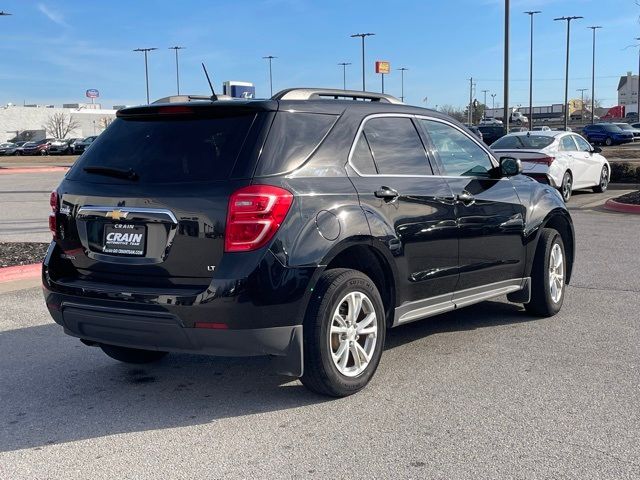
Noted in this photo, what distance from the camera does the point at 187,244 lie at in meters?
4.24

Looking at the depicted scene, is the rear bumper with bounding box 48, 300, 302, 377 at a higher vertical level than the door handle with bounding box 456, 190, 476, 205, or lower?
lower

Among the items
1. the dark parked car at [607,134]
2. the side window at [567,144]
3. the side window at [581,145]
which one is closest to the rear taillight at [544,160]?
the side window at [567,144]

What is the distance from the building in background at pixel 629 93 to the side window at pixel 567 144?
415ft

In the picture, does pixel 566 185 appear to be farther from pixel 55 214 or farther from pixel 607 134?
pixel 607 134

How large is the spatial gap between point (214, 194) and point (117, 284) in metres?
0.85

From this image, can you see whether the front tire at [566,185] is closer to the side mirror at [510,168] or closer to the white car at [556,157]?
the white car at [556,157]

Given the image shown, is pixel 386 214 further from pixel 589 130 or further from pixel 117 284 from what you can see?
pixel 589 130

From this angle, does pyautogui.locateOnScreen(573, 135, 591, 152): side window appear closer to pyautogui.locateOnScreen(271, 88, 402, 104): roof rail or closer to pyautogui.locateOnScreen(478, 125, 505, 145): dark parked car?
pyautogui.locateOnScreen(271, 88, 402, 104): roof rail

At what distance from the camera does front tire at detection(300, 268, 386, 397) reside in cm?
442

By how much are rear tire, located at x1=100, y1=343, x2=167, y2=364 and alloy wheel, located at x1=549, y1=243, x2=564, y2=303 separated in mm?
3518

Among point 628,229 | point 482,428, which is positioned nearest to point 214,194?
point 482,428

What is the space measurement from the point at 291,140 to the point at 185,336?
1337mm

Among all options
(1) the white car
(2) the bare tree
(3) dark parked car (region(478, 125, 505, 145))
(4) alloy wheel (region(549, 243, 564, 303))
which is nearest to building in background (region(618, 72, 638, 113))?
(2) the bare tree

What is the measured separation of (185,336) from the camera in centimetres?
423
